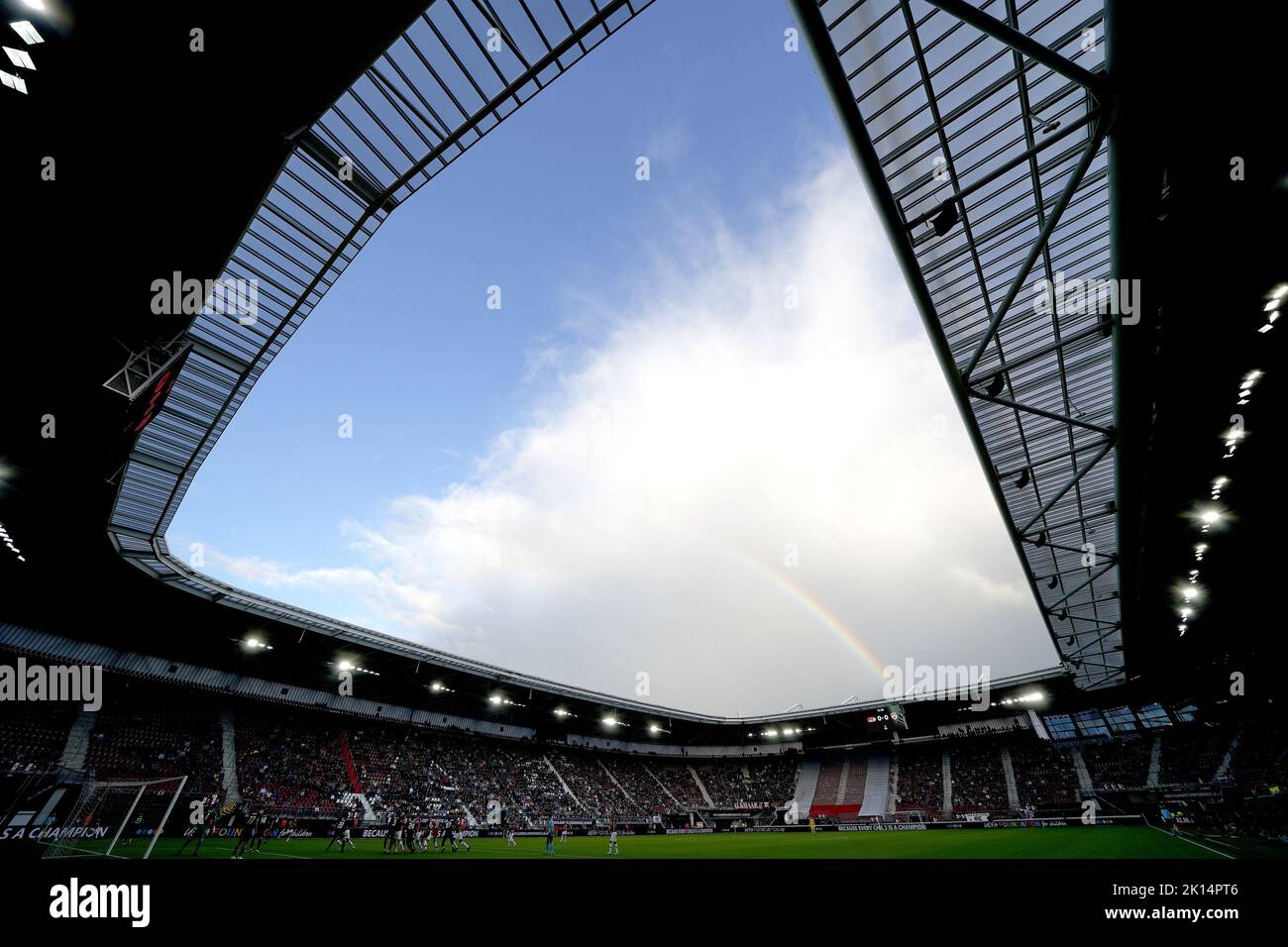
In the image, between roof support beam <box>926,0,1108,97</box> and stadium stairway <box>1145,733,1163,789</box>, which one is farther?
stadium stairway <box>1145,733,1163,789</box>

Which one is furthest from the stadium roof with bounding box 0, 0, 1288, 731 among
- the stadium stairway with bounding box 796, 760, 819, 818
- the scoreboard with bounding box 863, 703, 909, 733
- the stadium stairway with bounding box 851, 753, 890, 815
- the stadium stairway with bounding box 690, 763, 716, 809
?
the stadium stairway with bounding box 690, 763, 716, 809

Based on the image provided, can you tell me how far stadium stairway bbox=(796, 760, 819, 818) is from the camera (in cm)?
6025

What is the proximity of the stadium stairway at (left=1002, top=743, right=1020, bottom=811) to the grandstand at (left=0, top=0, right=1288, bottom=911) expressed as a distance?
12.3 ft

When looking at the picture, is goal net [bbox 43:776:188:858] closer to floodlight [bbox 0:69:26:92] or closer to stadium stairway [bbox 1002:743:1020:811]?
floodlight [bbox 0:69:26:92]

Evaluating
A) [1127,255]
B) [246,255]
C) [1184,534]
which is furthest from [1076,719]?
[246,255]

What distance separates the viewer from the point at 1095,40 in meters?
9.48

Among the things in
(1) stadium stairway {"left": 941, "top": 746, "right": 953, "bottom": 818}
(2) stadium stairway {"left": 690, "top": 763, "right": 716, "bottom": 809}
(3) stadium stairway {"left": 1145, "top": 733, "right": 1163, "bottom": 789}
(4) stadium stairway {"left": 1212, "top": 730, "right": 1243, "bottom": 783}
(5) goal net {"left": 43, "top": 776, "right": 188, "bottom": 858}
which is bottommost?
(2) stadium stairway {"left": 690, "top": 763, "right": 716, "bottom": 809}

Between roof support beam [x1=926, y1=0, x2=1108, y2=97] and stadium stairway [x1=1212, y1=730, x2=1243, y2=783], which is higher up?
roof support beam [x1=926, y1=0, x2=1108, y2=97]

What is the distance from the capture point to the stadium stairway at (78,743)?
93.4 ft

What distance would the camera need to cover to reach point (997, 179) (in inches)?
484

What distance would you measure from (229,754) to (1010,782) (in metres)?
64.0

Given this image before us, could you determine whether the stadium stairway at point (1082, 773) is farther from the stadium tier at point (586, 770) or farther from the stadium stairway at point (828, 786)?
the stadium stairway at point (828, 786)

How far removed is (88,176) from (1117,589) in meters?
37.8
